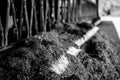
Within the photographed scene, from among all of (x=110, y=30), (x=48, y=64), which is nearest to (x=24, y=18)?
(x=48, y=64)

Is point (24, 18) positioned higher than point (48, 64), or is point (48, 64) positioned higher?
point (24, 18)

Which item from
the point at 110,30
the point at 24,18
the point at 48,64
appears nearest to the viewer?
the point at 48,64

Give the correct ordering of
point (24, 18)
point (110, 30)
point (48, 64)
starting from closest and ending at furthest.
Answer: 1. point (48, 64)
2. point (24, 18)
3. point (110, 30)

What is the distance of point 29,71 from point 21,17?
1.48 meters

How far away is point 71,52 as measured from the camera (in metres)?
2.94

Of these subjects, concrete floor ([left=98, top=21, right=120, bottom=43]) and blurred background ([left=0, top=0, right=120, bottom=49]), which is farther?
concrete floor ([left=98, top=21, right=120, bottom=43])

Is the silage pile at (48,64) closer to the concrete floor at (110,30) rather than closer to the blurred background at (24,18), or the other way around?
the blurred background at (24,18)

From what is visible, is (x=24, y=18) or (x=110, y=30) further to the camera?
(x=110, y=30)

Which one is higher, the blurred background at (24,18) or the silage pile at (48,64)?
the blurred background at (24,18)

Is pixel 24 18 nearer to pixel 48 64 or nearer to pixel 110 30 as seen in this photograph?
pixel 48 64

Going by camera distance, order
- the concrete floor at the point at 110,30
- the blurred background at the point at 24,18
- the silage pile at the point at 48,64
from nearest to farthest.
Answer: the silage pile at the point at 48,64 < the blurred background at the point at 24,18 < the concrete floor at the point at 110,30

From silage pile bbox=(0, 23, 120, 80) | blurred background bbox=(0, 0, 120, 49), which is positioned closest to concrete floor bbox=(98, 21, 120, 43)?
blurred background bbox=(0, 0, 120, 49)

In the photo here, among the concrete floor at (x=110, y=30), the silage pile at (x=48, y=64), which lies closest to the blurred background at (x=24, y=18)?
the concrete floor at (x=110, y=30)

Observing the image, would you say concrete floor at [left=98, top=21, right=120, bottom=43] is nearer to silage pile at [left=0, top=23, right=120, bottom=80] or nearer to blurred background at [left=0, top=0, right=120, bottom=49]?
blurred background at [left=0, top=0, right=120, bottom=49]
